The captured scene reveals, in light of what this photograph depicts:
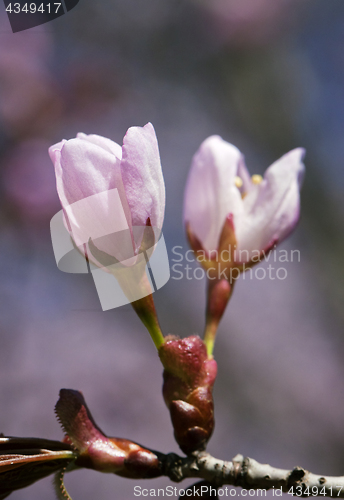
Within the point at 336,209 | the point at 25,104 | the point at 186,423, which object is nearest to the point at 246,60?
the point at 336,209

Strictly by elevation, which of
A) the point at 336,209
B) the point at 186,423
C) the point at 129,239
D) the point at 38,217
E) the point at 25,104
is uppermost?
the point at 25,104

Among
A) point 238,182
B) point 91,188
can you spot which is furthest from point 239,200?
point 91,188

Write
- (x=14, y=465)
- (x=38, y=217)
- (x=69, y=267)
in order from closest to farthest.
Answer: (x=14, y=465), (x=69, y=267), (x=38, y=217)

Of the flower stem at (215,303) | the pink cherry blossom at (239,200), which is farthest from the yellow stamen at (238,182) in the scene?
the flower stem at (215,303)

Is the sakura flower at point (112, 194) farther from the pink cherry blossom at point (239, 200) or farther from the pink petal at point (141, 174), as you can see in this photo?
the pink cherry blossom at point (239, 200)

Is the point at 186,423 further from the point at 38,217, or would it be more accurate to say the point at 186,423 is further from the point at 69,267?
the point at 38,217

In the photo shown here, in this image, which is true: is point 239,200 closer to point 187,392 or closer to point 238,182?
point 238,182
